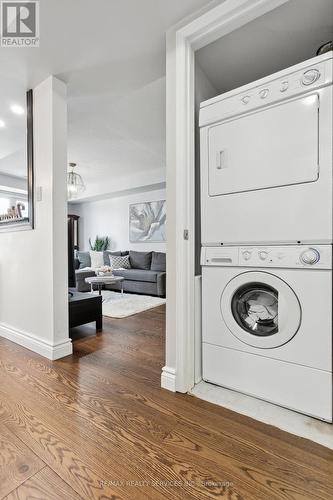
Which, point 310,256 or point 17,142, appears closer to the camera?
point 310,256

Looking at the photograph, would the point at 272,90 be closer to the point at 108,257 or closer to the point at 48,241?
the point at 48,241

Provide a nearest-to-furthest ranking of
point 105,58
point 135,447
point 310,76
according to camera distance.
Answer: point 135,447, point 310,76, point 105,58

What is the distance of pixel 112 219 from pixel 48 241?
15.6 ft

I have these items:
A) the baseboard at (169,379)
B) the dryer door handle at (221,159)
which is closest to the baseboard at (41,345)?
the baseboard at (169,379)

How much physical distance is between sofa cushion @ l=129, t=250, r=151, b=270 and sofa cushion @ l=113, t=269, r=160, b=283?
1.34ft

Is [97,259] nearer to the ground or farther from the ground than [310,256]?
nearer to the ground

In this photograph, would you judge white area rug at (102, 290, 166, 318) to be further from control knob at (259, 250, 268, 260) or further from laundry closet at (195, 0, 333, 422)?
control knob at (259, 250, 268, 260)

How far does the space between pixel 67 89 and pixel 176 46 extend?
121 cm

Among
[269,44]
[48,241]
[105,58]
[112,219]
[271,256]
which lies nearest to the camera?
[271,256]

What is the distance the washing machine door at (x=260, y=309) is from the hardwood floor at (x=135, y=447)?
1.37 ft

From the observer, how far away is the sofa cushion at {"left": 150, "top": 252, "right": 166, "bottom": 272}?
513 cm

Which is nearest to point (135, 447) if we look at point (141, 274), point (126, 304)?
point (126, 304)

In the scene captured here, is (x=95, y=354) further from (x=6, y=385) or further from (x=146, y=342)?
(x=6, y=385)

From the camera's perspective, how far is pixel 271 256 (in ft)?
4.42
